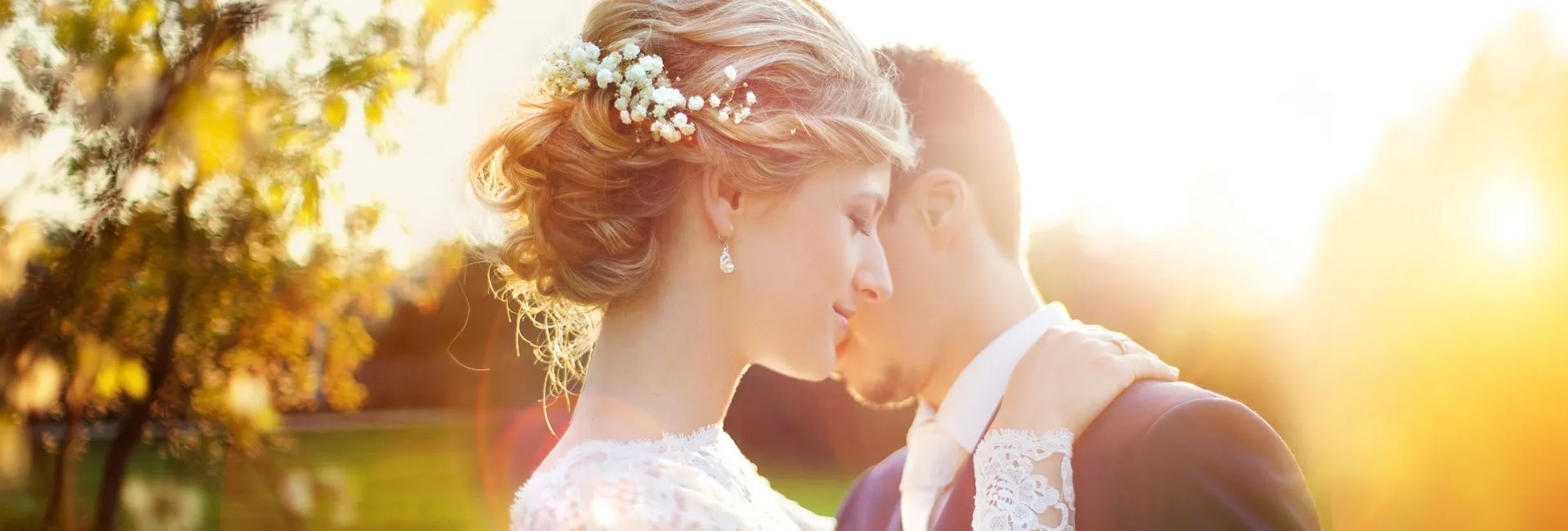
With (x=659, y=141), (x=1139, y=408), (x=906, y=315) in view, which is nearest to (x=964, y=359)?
(x=906, y=315)

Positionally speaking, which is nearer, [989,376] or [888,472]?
[989,376]

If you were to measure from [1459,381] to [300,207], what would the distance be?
8716mm

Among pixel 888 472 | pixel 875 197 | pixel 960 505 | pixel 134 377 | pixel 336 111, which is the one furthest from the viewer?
pixel 134 377

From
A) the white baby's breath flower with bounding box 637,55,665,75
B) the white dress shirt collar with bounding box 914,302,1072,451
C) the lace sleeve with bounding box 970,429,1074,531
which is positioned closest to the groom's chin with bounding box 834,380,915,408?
the white dress shirt collar with bounding box 914,302,1072,451

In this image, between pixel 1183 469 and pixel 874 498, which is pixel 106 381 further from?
pixel 1183 469

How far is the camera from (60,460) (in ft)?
17.3

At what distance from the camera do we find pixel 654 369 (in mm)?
2152

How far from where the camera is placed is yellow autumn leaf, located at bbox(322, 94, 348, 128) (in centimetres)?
372

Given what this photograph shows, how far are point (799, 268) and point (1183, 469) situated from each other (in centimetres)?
92

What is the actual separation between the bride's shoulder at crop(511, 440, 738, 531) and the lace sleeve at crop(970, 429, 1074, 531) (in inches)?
26.7

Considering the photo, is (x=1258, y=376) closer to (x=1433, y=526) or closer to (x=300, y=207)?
(x=1433, y=526)

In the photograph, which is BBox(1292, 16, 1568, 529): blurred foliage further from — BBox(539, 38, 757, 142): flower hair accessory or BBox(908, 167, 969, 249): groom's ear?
BBox(539, 38, 757, 142): flower hair accessory

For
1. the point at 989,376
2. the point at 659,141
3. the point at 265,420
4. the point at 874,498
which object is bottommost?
the point at 265,420

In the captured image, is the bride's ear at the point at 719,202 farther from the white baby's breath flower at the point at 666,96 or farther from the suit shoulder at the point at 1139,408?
the suit shoulder at the point at 1139,408
